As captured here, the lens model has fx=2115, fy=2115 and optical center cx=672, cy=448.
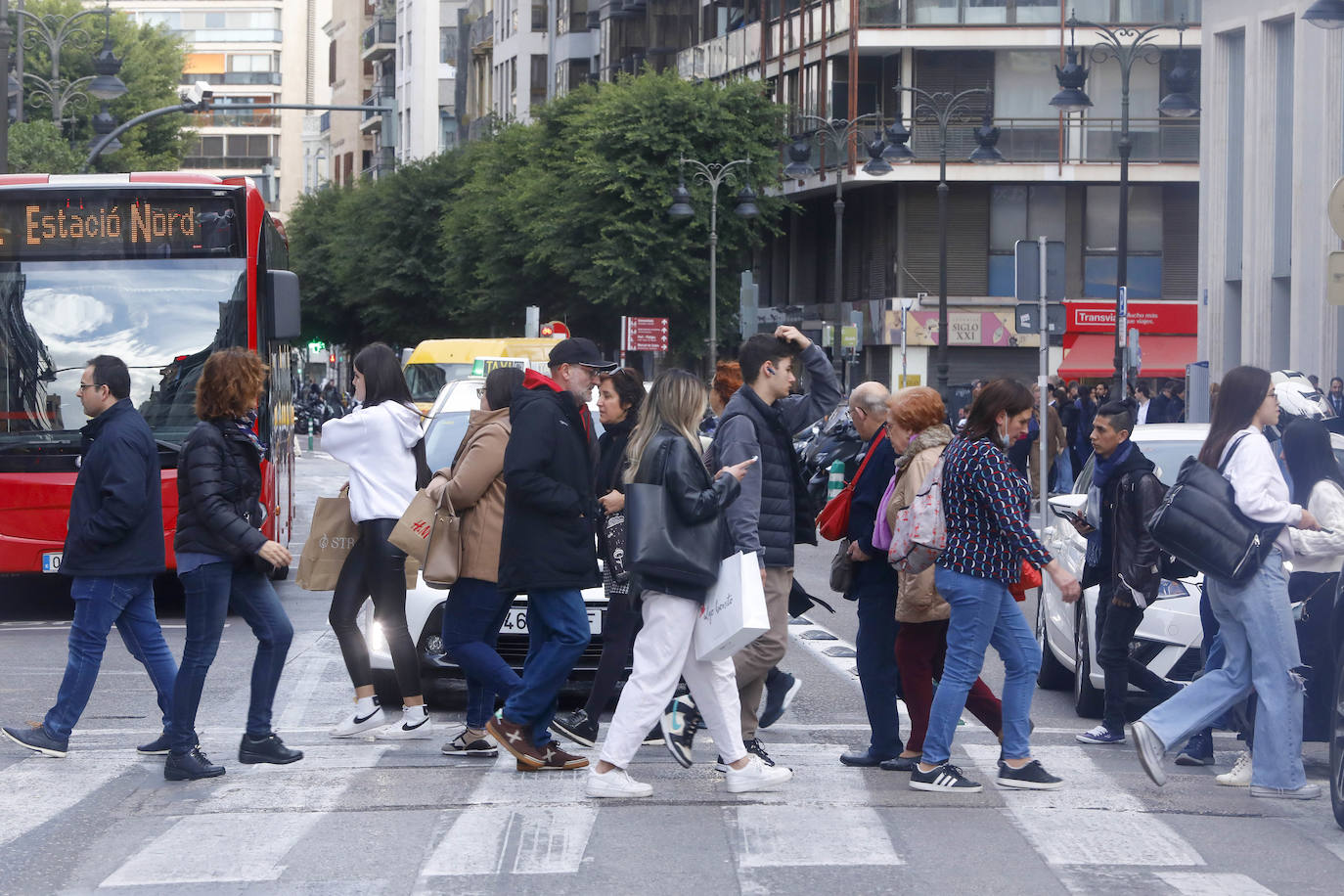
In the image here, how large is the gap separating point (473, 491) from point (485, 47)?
85.4 meters

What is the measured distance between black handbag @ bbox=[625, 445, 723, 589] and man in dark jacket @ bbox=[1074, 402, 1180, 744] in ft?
8.53

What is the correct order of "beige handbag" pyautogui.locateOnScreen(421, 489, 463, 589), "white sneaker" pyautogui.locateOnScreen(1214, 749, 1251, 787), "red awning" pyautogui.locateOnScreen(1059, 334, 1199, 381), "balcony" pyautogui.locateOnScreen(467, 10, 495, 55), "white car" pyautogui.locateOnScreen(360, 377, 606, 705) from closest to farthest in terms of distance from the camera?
"white sneaker" pyautogui.locateOnScreen(1214, 749, 1251, 787), "beige handbag" pyautogui.locateOnScreen(421, 489, 463, 589), "white car" pyautogui.locateOnScreen(360, 377, 606, 705), "red awning" pyautogui.locateOnScreen(1059, 334, 1199, 381), "balcony" pyautogui.locateOnScreen(467, 10, 495, 55)

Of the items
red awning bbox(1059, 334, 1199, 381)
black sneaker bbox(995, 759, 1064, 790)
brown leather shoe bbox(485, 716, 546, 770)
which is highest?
red awning bbox(1059, 334, 1199, 381)

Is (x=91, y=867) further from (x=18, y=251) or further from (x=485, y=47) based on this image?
(x=485, y=47)

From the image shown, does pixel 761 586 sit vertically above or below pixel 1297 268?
below

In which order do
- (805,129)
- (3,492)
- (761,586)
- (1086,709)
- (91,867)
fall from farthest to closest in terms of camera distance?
(805,129), (3,492), (1086,709), (761,586), (91,867)

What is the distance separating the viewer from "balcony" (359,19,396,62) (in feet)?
365

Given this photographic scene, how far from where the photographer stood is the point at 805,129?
56.7 meters

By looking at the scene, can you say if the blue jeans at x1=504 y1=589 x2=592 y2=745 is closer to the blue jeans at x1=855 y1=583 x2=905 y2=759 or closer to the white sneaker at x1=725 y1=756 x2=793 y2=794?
the white sneaker at x1=725 y1=756 x2=793 y2=794

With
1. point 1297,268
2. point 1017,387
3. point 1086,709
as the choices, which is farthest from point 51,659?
point 1297,268

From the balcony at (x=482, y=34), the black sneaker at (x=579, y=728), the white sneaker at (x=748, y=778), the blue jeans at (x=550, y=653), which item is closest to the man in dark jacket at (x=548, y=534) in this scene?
the blue jeans at (x=550, y=653)

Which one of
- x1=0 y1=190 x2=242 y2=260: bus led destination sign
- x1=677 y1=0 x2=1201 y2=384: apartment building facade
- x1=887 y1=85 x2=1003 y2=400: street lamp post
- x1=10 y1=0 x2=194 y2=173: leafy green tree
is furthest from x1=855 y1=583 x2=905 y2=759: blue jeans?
x1=10 y1=0 x2=194 y2=173: leafy green tree

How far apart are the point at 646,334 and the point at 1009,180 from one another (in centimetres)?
1082

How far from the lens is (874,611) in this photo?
899 centimetres
